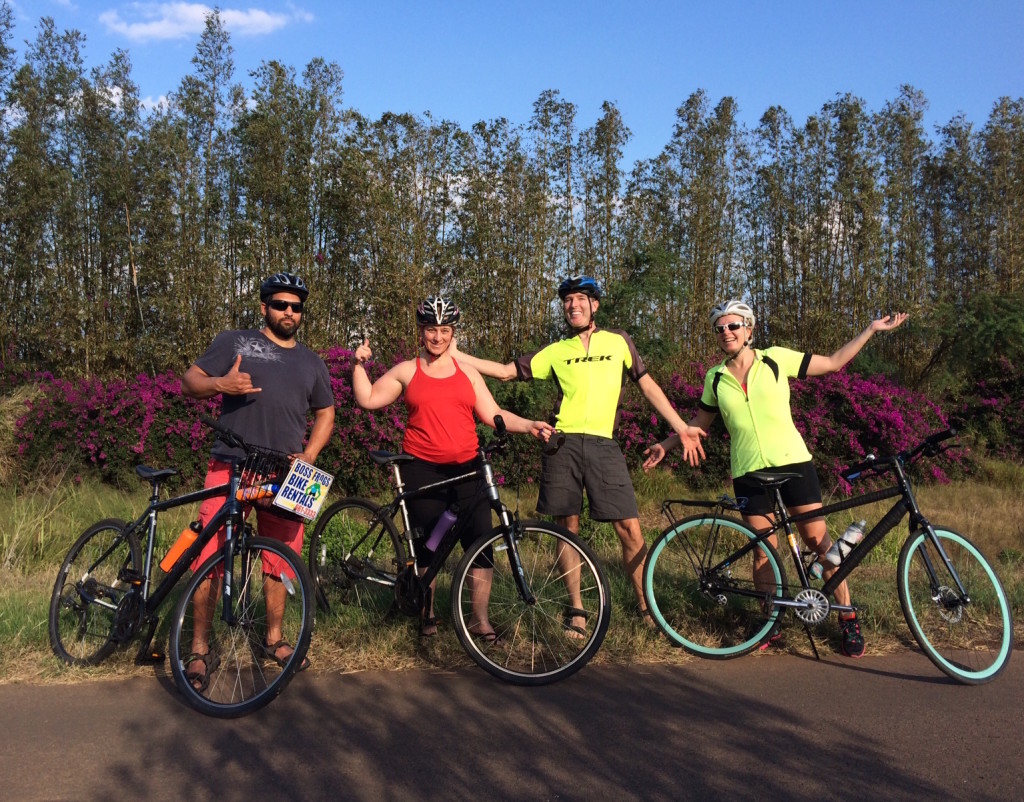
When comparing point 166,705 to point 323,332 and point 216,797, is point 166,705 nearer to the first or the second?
point 216,797

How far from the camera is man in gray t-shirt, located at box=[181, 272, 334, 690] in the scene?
4145mm

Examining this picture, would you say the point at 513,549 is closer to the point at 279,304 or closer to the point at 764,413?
the point at 764,413

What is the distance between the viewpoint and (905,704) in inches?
153

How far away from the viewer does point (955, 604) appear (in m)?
4.29

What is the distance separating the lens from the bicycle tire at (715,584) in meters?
4.60

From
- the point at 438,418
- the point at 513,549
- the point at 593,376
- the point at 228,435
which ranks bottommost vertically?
the point at 513,549

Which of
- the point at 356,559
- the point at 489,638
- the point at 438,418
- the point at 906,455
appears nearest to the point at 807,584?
the point at 906,455

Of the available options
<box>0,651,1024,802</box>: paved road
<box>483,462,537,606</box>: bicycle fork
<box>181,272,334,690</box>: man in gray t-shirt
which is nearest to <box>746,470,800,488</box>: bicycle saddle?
<box>0,651,1024,802</box>: paved road

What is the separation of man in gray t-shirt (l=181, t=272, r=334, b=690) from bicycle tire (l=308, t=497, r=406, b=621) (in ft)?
2.52

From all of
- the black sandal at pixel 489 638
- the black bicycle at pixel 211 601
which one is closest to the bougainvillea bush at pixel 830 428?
the black sandal at pixel 489 638

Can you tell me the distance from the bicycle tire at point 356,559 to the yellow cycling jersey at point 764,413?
215 cm

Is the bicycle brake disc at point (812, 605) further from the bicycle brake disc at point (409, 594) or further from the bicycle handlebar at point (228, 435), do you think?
the bicycle handlebar at point (228, 435)

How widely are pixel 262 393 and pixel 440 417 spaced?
1.02 metres

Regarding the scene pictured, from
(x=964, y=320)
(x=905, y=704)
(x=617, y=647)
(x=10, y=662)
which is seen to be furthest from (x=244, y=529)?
(x=964, y=320)
